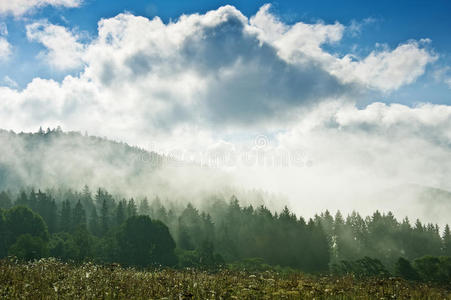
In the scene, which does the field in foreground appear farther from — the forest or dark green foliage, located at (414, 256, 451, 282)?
dark green foliage, located at (414, 256, 451, 282)

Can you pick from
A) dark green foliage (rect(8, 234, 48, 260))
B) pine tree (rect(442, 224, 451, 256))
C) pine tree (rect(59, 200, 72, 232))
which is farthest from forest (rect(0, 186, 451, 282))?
pine tree (rect(59, 200, 72, 232))

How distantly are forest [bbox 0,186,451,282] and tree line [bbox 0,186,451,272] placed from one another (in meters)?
0.18

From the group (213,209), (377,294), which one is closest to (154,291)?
(377,294)

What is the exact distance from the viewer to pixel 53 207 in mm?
83188

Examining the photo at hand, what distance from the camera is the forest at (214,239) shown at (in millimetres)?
58875

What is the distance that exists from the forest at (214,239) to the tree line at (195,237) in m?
0.18

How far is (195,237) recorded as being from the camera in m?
87.8

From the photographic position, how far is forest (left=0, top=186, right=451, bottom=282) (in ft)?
193

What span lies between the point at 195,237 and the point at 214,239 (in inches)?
233

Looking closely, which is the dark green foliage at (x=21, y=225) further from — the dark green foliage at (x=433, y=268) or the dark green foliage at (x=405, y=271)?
the dark green foliage at (x=433, y=268)

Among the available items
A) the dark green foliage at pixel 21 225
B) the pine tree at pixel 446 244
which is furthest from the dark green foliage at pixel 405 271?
the dark green foliage at pixel 21 225

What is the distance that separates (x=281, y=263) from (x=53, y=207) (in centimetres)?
5680

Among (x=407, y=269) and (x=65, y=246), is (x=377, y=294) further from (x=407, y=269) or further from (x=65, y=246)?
(x=65, y=246)

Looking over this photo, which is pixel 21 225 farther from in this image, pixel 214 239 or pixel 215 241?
pixel 214 239
